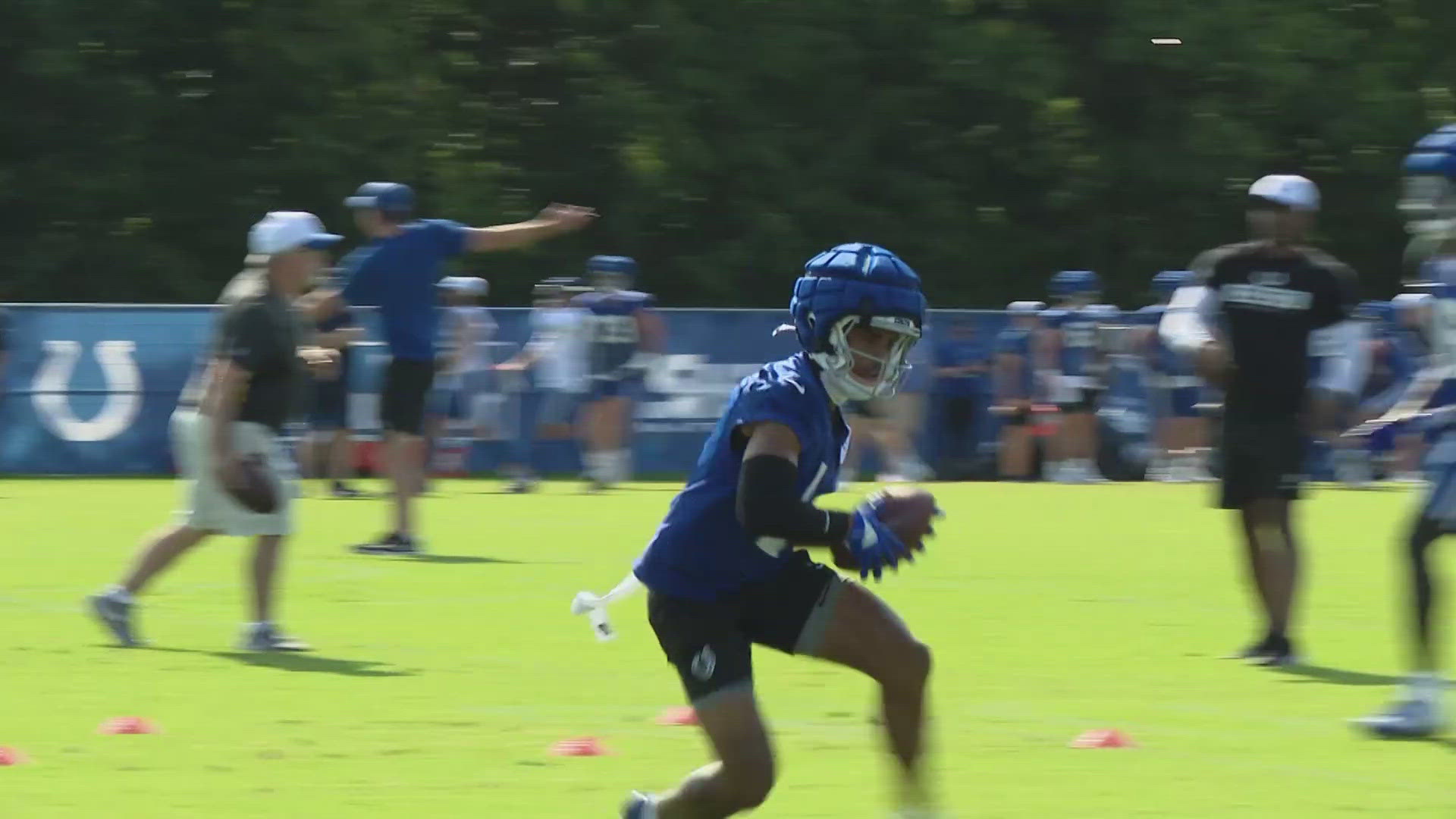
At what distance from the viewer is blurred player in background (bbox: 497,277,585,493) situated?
24.1 m

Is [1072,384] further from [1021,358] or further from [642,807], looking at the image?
[642,807]

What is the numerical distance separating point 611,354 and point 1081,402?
4819mm

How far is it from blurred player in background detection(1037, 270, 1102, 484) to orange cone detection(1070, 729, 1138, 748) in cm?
1638

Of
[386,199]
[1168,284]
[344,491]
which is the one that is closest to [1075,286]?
[1168,284]

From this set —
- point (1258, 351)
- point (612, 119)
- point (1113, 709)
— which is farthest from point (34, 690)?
point (612, 119)

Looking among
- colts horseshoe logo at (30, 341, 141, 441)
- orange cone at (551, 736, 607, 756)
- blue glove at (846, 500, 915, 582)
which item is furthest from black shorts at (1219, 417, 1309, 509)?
colts horseshoe logo at (30, 341, 141, 441)

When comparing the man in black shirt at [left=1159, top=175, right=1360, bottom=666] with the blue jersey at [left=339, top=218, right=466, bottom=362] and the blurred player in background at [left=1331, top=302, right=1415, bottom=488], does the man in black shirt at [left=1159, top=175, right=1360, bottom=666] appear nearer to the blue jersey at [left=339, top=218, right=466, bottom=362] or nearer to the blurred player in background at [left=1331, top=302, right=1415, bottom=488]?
the blue jersey at [left=339, top=218, right=466, bottom=362]

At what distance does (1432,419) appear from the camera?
8680mm

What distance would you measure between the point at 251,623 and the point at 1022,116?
25991 millimetres

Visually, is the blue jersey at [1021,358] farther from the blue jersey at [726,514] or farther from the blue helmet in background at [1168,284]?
the blue jersey at [726,514]

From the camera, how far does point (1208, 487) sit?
2419 centimetres

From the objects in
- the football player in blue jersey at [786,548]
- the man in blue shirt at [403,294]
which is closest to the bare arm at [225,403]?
the man in blue shirt at [403,294]

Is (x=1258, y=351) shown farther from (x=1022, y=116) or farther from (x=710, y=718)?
(x=1022, y=116)

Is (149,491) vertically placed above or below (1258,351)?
below
